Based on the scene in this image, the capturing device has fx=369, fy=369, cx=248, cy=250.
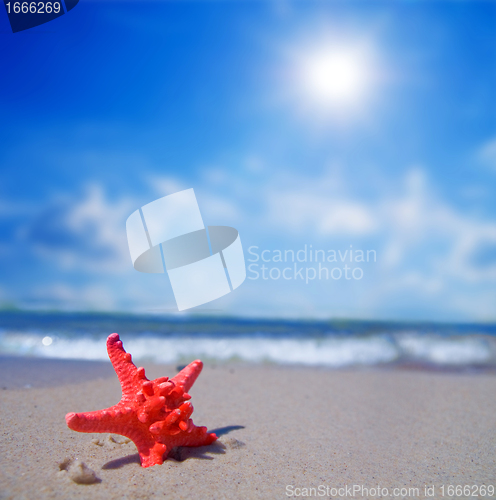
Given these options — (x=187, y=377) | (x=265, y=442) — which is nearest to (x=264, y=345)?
(x=265, y=442)

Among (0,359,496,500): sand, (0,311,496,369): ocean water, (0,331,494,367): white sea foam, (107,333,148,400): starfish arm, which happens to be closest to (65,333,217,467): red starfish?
(107,333,148,400): starfish arm

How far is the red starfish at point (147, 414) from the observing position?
2207mm

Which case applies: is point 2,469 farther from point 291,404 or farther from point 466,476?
point 466,476

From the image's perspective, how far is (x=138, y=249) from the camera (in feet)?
20.9

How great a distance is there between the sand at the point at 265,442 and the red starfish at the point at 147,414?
0.41 ft

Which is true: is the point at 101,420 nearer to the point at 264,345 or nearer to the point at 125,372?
the point at 125,372

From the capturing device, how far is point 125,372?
7.72ft

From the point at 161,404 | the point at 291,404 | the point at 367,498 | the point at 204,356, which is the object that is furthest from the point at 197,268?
the point at 367,498

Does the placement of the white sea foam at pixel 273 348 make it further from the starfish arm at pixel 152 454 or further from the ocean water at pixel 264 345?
the starfish arm at pixel 152 454

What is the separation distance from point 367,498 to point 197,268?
4.81m

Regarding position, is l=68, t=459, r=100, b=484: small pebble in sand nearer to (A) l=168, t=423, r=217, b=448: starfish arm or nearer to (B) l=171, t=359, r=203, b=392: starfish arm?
(A) l=168, t=423, r=217, b=448: starfish arm

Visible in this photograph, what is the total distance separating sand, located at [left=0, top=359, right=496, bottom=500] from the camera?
7.00 ft

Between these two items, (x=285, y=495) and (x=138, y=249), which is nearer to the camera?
(x=285, y=495)

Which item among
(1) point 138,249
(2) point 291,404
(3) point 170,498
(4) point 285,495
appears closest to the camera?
(3) point 170,498
